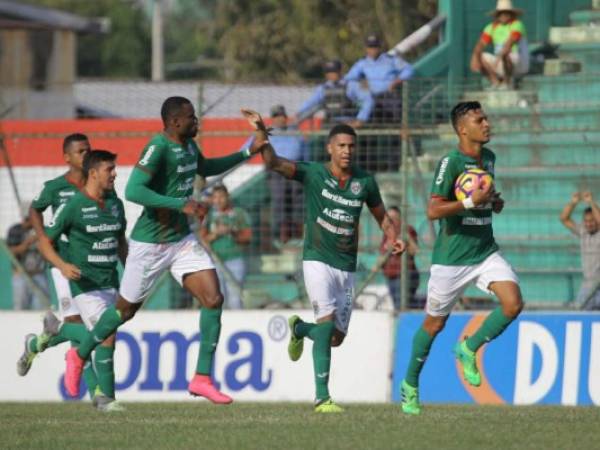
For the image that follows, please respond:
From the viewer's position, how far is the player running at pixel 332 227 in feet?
44.7

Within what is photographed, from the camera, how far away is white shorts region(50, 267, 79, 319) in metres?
15.0

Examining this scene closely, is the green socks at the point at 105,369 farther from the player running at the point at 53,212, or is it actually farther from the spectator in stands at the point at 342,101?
the spectator in stands at the point at 342,101

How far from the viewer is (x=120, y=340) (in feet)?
62.8

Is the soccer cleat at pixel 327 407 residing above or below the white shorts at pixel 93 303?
below

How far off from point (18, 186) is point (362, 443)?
12226 mm

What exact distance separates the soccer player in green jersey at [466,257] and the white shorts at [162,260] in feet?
6.36

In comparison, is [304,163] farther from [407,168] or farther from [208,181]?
[208,181]

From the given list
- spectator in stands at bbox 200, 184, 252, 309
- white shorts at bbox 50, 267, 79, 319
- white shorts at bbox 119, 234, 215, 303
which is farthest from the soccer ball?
spectator in stands at bbox 200, 184, 252, 309

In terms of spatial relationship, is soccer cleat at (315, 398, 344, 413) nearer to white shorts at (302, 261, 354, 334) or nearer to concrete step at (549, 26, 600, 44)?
white shorts at (302, 261, 354, 334)

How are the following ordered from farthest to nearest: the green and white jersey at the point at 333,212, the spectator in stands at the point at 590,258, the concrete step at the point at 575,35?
the concrete step at the point at 575,35, the spectator in stands at the point at 590,258, the green and white jersey at the point at 333,212

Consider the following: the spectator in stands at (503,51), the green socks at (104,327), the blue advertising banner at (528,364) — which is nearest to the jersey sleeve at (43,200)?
the green socks at (104,327)

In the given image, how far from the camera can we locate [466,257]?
12.8 meters

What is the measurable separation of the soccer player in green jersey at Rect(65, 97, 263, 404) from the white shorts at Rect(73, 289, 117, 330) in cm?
81

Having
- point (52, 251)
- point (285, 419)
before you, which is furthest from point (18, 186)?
point (285, 419)
